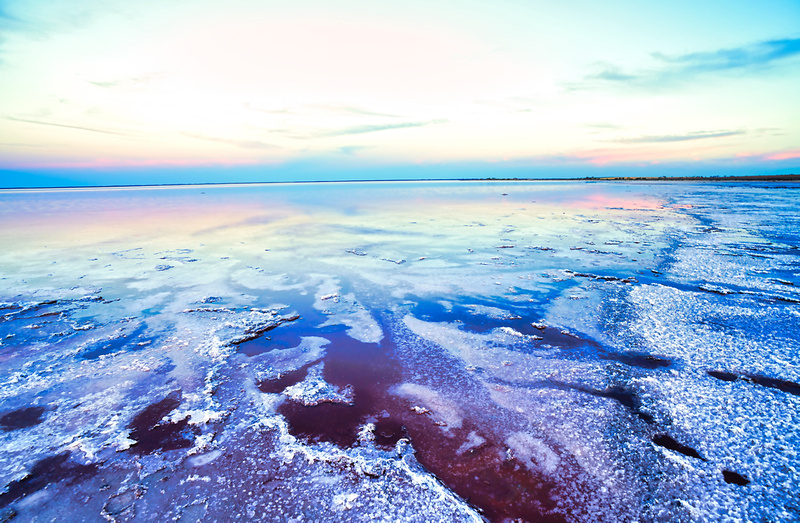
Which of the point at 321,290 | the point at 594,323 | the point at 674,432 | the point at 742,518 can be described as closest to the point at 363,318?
the point at 321,290

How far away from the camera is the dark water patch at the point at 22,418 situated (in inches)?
128

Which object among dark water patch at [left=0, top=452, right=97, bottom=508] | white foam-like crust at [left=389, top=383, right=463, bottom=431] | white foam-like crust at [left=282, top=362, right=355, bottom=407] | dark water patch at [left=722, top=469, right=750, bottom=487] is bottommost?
white foam-like crust at [left=389, top=383, right=463, bottom=431]

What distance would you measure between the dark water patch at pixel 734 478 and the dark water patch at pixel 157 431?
4.21 meters

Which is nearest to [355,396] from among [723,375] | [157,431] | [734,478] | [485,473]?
[485,473]

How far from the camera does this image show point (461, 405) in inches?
139

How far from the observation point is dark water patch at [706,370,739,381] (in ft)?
12.5

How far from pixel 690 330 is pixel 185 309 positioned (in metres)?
7.79

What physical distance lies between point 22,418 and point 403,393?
363cm

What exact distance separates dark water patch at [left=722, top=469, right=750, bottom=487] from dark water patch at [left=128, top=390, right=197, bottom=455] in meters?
4.21

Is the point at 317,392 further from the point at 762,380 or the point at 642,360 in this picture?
the point at 762,380

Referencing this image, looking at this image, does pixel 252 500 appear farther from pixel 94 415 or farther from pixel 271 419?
pixel 94 415

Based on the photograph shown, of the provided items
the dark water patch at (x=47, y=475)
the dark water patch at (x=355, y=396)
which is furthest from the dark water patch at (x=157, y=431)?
the dark water patch at (x=355, y=396)

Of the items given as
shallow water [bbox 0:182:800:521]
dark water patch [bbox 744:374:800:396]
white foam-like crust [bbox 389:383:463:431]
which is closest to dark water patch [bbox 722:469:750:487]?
shallow water [bbox 0:182:800:521]

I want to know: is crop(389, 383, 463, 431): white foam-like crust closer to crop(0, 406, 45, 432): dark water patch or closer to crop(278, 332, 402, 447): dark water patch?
crop(278, 332, 402, 447): dark water patch
